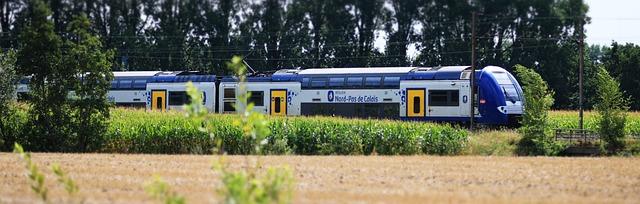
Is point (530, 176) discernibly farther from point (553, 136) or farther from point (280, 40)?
point (280, 40)

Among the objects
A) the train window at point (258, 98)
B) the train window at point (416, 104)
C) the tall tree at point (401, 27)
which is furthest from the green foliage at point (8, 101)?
the tall tree at point (401, 27)

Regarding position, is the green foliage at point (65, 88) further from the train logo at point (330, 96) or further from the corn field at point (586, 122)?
the corn field at point (586, 122)

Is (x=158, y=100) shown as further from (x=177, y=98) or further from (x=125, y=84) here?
(x=125, y=84)

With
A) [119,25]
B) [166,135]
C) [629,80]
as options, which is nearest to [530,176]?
[166,135]

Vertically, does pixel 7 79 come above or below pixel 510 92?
above

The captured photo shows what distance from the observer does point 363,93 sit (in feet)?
131

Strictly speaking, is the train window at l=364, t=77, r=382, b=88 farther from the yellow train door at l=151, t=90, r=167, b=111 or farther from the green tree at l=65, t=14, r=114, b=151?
the green tree at l=65, t=14, r=114, b=151

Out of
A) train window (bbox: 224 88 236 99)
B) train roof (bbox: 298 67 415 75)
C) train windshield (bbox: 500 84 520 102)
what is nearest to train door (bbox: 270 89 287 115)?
train roof (bbox: 298 67 415 75)

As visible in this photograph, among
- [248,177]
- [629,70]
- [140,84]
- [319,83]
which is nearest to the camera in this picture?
[248,177]

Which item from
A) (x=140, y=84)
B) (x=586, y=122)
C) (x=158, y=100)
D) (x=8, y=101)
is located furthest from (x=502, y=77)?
(x=8, y=101)

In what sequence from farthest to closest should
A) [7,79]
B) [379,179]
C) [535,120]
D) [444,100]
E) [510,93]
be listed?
[444,100] → [510,93] → [7,79] → [535,120] → [379,179]

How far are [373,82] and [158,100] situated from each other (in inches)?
492

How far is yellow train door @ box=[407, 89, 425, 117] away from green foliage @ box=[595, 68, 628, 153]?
878 cm

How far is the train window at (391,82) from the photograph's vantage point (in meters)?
39.1
